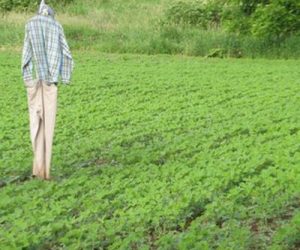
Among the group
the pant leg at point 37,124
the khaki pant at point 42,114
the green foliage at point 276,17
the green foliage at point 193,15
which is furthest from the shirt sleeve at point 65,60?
the green foliage at point 193,15

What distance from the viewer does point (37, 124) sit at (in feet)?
31.2

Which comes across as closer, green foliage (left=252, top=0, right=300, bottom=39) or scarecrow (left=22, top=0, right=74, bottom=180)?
scarecrow (left=22, top=0, right=74, bottom=180)

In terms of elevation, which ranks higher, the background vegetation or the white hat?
the white hat

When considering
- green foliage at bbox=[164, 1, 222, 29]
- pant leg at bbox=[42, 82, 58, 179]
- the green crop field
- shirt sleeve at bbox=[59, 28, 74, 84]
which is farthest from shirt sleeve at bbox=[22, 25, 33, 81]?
green foliage at bbox=[164, 1, 222, 29]

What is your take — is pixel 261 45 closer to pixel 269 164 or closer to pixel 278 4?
pixel 278 4

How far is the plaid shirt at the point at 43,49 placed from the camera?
9328 mm

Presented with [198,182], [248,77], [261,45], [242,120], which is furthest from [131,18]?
[198,182]

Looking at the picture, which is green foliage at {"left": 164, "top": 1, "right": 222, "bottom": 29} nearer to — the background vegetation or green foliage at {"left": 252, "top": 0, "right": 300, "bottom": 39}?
the background vegetation

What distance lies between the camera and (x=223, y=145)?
436 inches

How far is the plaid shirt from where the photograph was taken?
9.33 m

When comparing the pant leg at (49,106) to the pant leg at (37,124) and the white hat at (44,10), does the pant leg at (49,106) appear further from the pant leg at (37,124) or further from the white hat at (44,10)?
the white hat at (44,10)

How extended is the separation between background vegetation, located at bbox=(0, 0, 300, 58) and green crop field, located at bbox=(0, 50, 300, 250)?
6606 millimetres

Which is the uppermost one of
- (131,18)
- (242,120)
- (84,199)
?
(84,199)

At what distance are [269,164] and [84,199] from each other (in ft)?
8.94
